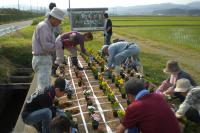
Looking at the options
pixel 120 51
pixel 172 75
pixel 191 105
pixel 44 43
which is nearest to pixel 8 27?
pixel 120 51

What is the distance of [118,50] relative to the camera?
8.34 m

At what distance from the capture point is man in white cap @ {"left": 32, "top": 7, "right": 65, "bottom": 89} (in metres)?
5.83

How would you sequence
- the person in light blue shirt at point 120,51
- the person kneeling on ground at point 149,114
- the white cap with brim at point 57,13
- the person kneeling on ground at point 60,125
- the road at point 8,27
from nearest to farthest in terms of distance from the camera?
the person kneeling on ground at point 149,114, the person kneeling on ground at point 60,125, the white cap with brim at point 57,13, the person in light blue shirt at point 120,51, the road at point 8,27

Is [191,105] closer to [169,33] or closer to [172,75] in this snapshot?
[172,75]

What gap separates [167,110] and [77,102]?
349 centimetres

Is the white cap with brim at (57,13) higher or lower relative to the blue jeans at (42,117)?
higher

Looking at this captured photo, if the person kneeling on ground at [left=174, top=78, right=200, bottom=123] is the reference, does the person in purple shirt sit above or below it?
above

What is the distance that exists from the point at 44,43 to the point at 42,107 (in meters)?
1.50

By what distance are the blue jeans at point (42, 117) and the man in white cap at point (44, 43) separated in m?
1.27

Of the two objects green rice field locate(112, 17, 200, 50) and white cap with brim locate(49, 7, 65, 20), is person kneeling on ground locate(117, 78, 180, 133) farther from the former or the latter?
green rice field locate(112, 17, 200, 50)

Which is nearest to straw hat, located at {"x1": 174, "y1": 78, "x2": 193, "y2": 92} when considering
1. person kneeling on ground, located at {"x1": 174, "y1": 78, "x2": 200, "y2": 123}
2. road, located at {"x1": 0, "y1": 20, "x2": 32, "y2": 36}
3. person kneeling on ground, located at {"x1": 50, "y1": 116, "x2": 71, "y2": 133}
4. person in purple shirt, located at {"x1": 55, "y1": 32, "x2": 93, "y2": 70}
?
person kneeling on ground, located at {"x1": 174, "y1": 78, "x2": 200, "y2": 123}

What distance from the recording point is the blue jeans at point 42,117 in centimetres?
480

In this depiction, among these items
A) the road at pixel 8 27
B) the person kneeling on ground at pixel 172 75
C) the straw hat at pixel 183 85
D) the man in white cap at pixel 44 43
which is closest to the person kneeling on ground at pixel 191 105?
the straw hat at pixel 183 85

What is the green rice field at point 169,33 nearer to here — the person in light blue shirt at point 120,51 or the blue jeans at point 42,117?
the person in light blue shirt at point 120,51
